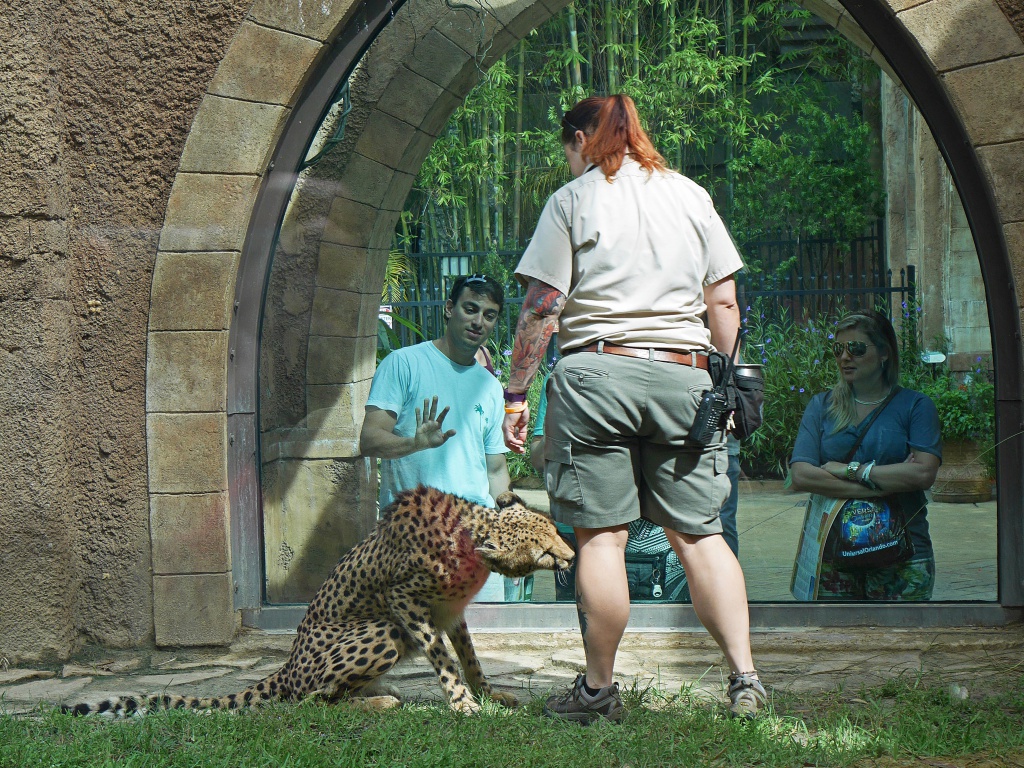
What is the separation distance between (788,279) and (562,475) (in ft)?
21.7

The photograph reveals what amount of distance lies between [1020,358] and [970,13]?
1.30 metres

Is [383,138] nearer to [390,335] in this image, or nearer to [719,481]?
[390,335]

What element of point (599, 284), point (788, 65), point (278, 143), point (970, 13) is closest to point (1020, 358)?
point (970, 13)

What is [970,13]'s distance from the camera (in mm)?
3967

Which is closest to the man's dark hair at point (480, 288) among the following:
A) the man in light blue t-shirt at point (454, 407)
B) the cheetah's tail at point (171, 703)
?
the man in light blue t-shirt at point (454, 407)

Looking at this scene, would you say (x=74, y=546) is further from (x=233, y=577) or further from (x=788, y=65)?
(x=788, y=65)

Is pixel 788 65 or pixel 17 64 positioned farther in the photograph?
pixel 788 65

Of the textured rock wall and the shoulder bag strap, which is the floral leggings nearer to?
the shoulder bag strap

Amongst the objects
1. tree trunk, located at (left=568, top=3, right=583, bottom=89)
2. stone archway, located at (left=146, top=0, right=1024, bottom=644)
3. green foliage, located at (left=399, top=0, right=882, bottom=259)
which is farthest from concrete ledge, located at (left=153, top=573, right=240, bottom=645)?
tree trunk, located at (left=568, top=3, right=583, bottom=89)

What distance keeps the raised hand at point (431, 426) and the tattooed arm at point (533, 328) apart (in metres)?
1.36

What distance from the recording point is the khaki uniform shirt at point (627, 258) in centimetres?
327

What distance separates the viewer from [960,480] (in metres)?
4.52

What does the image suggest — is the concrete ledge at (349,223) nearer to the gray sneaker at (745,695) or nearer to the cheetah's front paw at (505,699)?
the cheetah's front paw at (505,699)

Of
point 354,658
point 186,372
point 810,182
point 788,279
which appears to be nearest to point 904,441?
point 354,658
